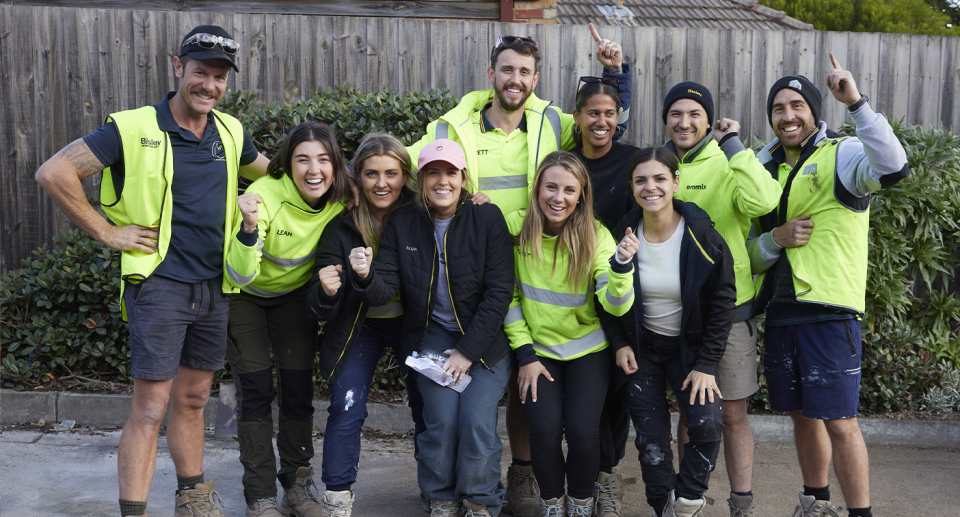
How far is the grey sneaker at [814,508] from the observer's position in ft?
11.5

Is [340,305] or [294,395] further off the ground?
[340,305]

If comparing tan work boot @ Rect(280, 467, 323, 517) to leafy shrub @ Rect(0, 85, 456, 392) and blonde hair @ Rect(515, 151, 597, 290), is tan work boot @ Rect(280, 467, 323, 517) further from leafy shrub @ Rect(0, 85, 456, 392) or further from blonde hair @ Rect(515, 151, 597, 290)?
blonde hair @ Rect(515, 151, 597, 290)

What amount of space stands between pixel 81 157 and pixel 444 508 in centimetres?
235

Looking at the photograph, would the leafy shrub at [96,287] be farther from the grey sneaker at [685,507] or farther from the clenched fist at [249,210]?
the grey sneaker at [685,507]

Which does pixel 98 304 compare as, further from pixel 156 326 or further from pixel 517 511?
pixel 517 511

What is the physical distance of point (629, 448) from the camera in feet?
16.2

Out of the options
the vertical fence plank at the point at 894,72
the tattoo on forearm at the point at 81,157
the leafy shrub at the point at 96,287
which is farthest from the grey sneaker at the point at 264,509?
the vertical fence plank at the point at 894,72

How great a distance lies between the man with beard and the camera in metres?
3.88

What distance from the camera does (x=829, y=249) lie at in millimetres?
3369

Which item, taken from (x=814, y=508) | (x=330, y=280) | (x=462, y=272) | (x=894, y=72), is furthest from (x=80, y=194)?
(x=894, y=72)

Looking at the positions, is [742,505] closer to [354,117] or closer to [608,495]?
[608,495]

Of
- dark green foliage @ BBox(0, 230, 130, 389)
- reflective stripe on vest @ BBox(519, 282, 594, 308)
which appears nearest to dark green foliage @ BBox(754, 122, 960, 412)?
reflective stripe on vest @ BBox(519, 282, 594, 308)

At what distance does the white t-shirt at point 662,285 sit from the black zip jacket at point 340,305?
55.4 inches

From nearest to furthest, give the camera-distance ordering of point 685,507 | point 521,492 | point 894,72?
point 685,507 → point 521,492 → point 894,72
